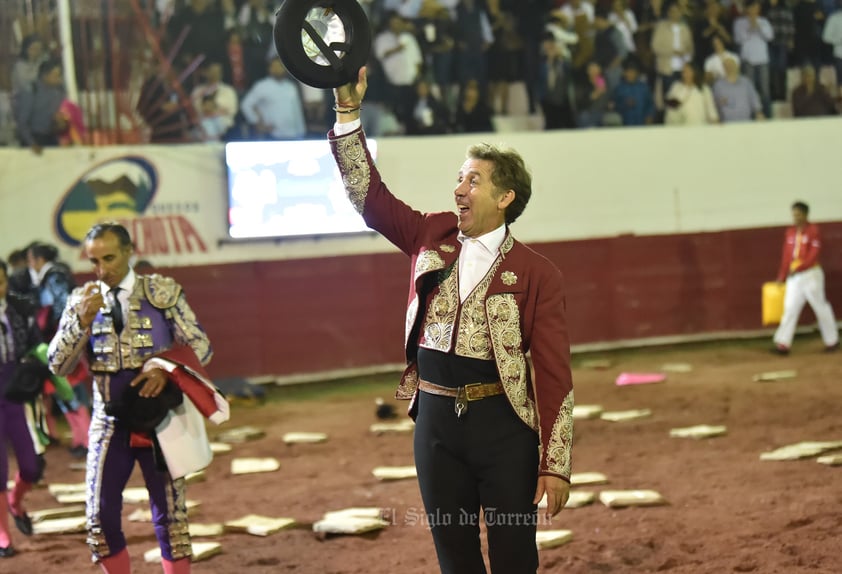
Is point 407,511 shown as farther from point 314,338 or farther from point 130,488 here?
point 314,338

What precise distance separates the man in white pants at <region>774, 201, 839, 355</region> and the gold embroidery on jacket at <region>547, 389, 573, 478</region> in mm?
8949

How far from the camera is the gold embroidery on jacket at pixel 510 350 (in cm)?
305

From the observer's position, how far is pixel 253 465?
736cm

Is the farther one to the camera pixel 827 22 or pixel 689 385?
pixel 827 22

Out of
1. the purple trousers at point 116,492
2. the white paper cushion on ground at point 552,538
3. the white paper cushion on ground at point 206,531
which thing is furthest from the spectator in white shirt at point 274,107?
the purple trousers at point 116,492

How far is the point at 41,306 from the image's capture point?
7.78 meters

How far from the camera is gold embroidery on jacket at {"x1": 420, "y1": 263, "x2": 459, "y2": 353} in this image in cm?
311

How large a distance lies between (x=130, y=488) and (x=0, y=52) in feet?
16.5

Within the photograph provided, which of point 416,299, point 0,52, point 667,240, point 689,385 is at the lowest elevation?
point 689,385

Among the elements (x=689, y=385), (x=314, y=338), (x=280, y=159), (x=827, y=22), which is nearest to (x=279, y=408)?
(x=314, y=338)

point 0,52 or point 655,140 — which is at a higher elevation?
point 0,52

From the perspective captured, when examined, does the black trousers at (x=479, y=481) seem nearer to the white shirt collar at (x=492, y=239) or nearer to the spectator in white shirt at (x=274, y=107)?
the white shirt collar at (x=492, y=239)

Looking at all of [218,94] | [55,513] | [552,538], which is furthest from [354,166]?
[218,94]

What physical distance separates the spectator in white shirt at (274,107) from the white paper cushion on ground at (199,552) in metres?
6.27
